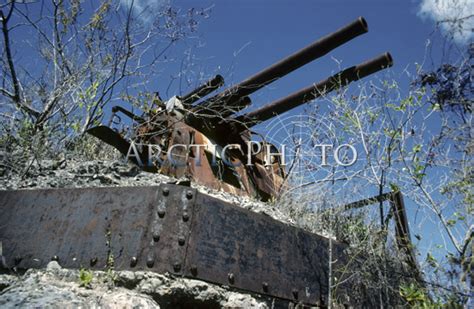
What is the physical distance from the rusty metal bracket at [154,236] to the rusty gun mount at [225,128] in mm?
1888

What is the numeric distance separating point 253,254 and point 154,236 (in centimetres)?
61

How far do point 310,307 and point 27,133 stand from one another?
119 inches

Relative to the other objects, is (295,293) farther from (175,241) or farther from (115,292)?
(115,292)

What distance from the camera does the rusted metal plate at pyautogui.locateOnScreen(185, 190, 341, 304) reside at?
2.21m

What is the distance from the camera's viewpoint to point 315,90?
5488 millimetres

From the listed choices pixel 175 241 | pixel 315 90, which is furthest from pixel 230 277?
pixel 315 90

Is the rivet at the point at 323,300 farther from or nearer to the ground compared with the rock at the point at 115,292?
farther from the ground

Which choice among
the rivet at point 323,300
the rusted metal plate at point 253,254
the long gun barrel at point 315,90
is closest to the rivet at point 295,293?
the rusted metal plate at point 253,254

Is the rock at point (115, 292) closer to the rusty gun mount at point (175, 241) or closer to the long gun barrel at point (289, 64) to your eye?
the rusty gun mount at point (175, 241)

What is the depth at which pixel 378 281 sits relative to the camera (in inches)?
123

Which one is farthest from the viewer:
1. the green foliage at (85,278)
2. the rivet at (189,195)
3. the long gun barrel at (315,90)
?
the long gun barrel at (315,90)

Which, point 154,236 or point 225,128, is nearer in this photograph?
point 154,236

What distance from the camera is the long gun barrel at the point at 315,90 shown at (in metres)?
5.09

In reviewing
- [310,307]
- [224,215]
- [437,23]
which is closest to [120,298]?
[224,215]
